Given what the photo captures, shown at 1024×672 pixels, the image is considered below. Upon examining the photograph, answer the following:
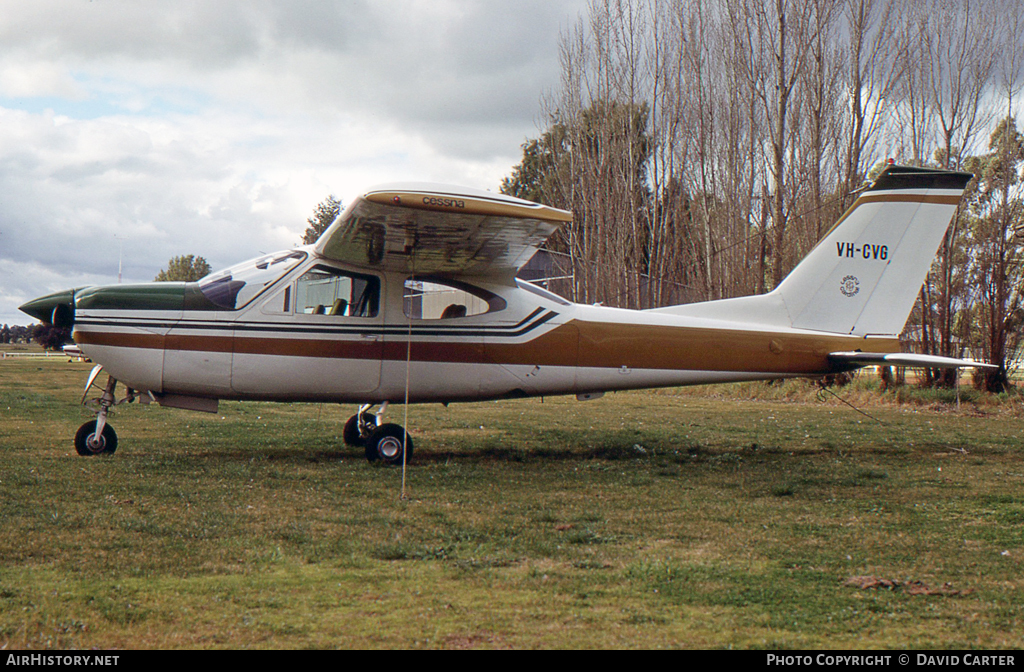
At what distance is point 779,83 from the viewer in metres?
21.1

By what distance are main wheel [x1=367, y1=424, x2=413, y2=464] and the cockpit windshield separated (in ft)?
6.95

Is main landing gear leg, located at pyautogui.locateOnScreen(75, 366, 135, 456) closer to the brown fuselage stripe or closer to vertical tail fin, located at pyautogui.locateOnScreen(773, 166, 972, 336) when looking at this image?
the brown fuselage stripe

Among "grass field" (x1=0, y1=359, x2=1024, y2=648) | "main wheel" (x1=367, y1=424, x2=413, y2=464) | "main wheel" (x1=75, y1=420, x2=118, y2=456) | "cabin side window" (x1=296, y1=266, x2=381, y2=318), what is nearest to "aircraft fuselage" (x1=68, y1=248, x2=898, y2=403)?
"cabin side window" (x1=296, y1=266, x2=381, y2=318)

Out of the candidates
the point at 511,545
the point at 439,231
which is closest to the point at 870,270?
the point at 439,231

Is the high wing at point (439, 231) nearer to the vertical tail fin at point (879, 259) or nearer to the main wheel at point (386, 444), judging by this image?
the main wheel at point (386, 444)

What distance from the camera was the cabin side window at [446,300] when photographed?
8852mm

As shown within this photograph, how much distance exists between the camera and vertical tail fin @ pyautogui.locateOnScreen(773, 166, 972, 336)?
9.50 meters

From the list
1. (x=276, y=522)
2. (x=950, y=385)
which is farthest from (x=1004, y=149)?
(x=276, y=522)

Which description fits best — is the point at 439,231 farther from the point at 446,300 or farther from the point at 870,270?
the point at 870,270

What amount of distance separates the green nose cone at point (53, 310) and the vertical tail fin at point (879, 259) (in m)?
8.55

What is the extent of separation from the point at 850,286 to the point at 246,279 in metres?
7.59

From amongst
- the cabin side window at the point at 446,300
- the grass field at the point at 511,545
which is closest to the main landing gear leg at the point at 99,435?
the grass field at the point at 511,545

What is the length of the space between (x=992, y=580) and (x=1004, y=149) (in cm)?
1631

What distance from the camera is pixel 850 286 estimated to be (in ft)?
31.7
